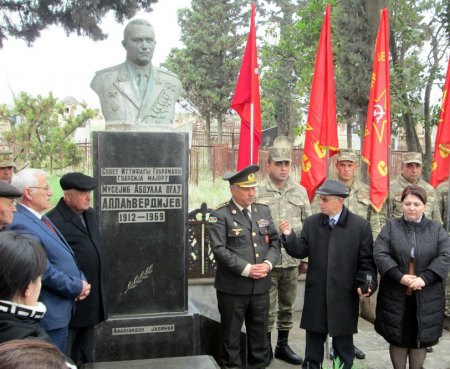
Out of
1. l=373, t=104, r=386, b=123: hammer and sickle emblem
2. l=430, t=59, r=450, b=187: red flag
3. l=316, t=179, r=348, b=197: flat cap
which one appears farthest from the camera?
l=430, t=59, r=450, b=187: red flag

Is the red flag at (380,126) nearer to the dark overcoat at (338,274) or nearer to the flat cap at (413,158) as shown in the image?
the flat cap at (413,158)

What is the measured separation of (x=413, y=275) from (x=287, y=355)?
1.49 metres

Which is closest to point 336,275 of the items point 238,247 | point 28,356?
point 238,247

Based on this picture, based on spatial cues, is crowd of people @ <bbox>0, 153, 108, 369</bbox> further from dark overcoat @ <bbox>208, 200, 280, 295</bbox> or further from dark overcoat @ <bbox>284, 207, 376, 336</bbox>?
dark overcoat @ <bbox>284, 207, 376, 336</bbox>

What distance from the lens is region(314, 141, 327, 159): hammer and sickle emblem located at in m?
5.97

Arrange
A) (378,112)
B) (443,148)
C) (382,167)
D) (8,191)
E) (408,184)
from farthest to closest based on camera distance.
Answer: (443,148) < (378,112) < (382,167) < (408,184) < (8,191)

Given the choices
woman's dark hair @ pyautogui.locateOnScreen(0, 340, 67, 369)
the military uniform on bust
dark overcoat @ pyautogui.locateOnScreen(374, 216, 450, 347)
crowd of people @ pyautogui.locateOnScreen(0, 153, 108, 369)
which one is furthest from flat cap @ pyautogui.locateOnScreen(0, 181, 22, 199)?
the military uniform on bust

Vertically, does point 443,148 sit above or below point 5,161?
above

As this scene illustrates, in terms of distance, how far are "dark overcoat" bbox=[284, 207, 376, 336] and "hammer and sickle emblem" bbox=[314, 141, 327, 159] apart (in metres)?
2.15

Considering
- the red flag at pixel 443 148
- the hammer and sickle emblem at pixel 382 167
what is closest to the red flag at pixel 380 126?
the hammer and sickle emblem at pixel 382 167

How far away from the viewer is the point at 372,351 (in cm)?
479

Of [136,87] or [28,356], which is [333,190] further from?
[28,356]

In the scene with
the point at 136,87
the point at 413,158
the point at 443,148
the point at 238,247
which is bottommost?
the point at 238,247

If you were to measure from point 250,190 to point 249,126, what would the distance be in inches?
77.3
